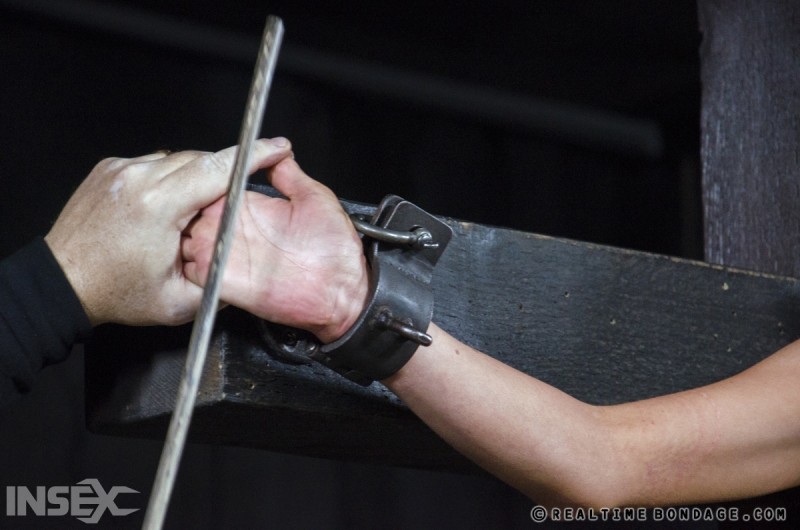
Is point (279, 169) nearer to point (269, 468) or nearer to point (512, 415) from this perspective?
point (512, 415)

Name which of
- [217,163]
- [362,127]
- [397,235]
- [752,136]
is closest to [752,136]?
[752,136]

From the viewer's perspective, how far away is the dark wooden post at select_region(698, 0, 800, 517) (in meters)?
1.31

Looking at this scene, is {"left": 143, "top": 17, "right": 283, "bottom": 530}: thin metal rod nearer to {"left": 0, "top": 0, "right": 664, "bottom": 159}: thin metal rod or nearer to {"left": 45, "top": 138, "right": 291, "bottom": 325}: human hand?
{"left": 45, "top": 138, "right": 291, "bottom": 325}: human hand

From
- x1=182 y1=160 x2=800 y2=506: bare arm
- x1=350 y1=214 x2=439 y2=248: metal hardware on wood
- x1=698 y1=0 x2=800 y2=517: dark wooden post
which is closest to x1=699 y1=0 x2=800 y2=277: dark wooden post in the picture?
x1=698 y1=0 x2=800 y2=517: dark wooden post

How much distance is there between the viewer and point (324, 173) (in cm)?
253

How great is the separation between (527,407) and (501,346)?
0.10m

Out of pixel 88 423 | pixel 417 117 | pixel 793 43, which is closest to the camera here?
pixel 88 423

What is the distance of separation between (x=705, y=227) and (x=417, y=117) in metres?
1.54

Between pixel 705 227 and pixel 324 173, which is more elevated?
pixel 324 173

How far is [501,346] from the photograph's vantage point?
3.41ft

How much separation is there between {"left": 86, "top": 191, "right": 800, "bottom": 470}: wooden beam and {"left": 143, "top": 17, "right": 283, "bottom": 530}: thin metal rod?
7.9 inches

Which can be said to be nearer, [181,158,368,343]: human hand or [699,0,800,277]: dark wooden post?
[181,158,368,343]: human hand

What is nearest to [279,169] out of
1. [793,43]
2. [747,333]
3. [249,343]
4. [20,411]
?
[249,343]

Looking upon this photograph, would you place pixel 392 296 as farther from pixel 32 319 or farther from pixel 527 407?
pixel 32 319
